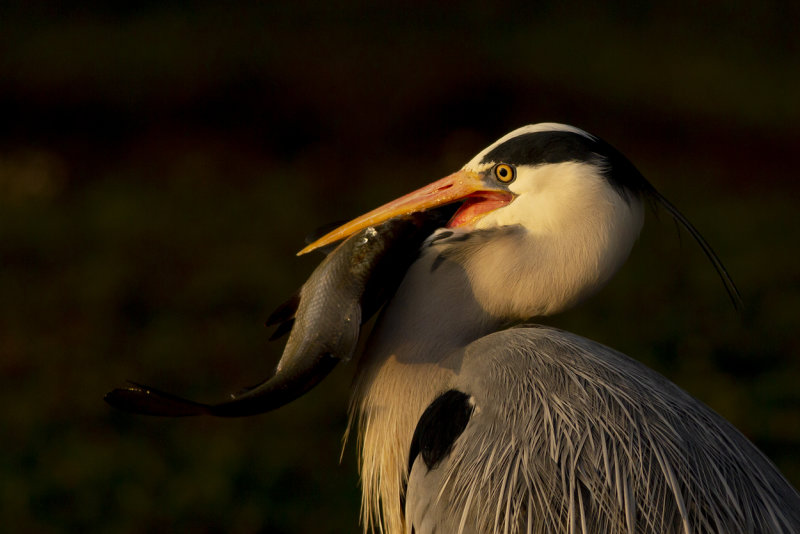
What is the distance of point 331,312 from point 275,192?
514 centimetres

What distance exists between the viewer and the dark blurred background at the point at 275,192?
3.95m

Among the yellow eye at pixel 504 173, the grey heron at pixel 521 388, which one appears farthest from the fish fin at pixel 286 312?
the yellow eye at pixel 504 173

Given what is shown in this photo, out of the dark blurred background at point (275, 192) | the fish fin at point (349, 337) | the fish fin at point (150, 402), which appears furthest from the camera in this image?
the dark blurred background at point (275, 192)

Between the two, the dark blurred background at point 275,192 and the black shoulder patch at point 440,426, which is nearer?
the black shoulder patch at point 440,426

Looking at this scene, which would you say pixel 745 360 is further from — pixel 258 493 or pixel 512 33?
pixel 512 33

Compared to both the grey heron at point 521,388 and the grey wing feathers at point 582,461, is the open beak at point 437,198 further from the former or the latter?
the grey wing feathers at point 582,461

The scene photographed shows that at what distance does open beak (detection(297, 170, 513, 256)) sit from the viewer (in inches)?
84.0

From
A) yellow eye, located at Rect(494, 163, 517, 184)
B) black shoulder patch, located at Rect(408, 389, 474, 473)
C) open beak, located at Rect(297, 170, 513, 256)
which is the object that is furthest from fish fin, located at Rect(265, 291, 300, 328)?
yellow eye, located at Rect(494, 163, 517, 184)

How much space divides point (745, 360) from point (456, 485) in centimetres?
319

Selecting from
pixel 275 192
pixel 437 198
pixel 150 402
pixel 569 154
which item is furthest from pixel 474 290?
pixel 275 192

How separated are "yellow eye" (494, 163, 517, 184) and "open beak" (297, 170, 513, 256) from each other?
0.03 metres

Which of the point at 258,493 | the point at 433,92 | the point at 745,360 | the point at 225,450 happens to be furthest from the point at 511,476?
the point at 433,92

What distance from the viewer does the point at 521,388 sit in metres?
1.98

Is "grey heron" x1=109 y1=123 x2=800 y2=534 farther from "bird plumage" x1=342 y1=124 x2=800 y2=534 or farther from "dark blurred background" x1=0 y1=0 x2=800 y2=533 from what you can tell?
"dark blurred background" x1=0 y1=0 x2=800 y2=533
